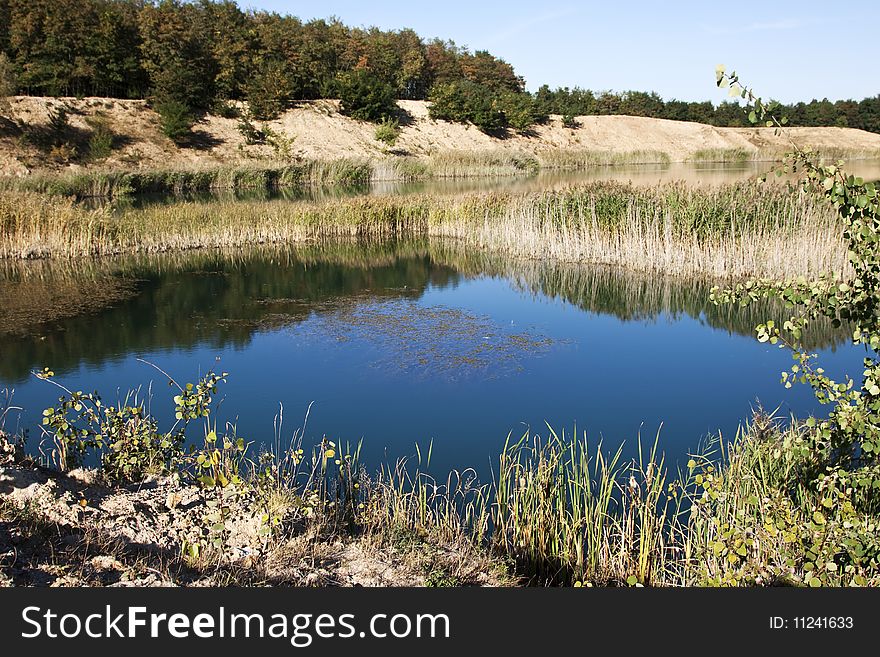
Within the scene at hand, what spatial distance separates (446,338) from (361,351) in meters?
1.19

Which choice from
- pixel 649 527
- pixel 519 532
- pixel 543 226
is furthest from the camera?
pixel 543 226

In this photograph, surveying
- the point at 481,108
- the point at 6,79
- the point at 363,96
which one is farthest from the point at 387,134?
the point at 6,79

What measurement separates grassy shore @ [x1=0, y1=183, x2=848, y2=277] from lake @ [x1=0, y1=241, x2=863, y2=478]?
0.66 metres

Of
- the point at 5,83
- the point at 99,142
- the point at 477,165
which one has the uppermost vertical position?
the point at 5,83

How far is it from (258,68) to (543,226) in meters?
47.6

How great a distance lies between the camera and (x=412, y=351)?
Result: 926 centimetres

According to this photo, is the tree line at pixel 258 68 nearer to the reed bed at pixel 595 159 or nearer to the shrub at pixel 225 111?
the shrub at pixel 225 111

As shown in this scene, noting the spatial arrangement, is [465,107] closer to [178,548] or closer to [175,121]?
[175,121]

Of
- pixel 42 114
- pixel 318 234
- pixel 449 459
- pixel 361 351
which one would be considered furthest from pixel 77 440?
pixel 42 114

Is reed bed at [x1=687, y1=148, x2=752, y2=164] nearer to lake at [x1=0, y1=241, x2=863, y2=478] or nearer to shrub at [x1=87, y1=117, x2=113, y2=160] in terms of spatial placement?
shrub at [x1=87, y1=117, x2=113, y2=160]

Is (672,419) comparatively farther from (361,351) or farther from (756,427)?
(361,351)

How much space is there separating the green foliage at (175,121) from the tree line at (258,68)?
13 cm

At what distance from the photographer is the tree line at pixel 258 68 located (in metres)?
48.7

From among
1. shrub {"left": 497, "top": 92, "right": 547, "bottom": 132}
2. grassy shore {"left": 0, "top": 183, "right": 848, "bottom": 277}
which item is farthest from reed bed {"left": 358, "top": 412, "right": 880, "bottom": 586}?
shrub {"left": 497, "top": 92, "right": 547, "bottom": 132}
